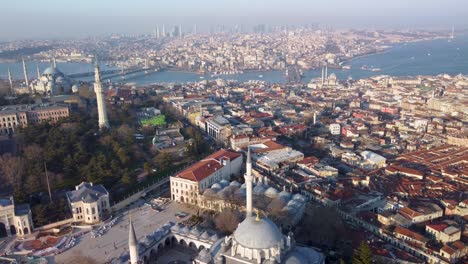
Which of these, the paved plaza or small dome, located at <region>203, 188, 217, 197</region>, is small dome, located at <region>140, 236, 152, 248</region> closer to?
the paved plaza

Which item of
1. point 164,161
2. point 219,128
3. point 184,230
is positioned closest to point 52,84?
point 219,128

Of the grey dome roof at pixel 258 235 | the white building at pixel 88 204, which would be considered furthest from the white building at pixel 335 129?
the grey dome roof at pixel 258 235

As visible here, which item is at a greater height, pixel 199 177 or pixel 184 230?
pixel 199 177

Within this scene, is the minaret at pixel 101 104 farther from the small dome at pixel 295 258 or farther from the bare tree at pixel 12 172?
the small dome at pixel 295 258

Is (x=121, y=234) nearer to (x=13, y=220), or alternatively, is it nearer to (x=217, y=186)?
(x=13, y=220)

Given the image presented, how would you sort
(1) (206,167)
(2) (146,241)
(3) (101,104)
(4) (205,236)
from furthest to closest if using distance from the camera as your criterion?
(3) (101,104)
(1) (206,167)
(4) (205,236)
(2) (146,241)

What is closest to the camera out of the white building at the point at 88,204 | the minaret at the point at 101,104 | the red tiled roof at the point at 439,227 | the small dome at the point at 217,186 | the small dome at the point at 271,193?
the red tiled roof at the point at 439,227

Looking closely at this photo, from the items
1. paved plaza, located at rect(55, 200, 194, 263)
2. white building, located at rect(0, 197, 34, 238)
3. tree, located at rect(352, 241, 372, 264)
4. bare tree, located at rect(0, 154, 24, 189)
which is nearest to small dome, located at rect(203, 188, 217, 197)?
paved plaza, located at rect(55, 200, 194, 263)
